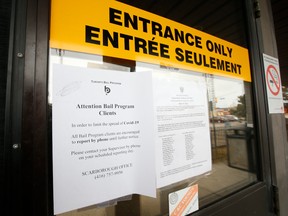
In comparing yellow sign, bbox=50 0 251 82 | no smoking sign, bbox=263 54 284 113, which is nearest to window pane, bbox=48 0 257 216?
yellow sign, bbox=50 0 251 82

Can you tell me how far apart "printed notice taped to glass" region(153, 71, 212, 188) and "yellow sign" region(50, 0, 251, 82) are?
0.08 metres

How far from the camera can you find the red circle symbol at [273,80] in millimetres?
1287

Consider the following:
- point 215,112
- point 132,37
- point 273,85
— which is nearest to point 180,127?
point 215,112

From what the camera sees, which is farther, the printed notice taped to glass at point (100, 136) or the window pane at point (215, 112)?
the window pane at point (215, 112)

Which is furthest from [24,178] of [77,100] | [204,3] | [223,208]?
[204,3]

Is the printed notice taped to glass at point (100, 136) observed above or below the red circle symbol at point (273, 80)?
below

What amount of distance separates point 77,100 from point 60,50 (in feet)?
0.57

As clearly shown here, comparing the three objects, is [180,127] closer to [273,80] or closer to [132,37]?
[132,37]

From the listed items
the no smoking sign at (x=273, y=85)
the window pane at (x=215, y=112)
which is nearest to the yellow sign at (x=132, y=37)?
the window pane at (x=215, y=112)

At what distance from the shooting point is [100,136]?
2.02 feet

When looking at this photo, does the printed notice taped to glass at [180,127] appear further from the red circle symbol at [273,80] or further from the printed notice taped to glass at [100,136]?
the red circle symbol at [273,80]

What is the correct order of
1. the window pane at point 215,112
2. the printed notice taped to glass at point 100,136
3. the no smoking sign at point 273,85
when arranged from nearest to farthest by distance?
the printed notice taped to glass at point 100,136, the window pane at point 215,112, the no smoking sign at point 273,85

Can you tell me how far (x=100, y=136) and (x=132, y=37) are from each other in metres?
0.41

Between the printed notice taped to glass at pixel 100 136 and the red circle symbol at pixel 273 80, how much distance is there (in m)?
1.04
